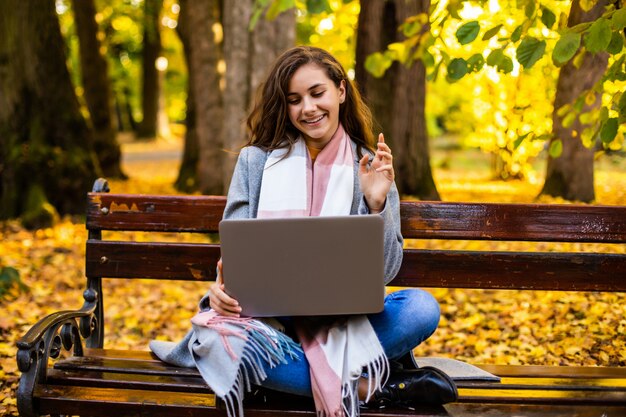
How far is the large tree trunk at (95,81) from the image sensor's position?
1405 centimetres

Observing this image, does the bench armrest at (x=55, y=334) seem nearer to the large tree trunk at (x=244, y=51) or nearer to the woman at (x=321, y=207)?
the woman at (x=321, y=207)

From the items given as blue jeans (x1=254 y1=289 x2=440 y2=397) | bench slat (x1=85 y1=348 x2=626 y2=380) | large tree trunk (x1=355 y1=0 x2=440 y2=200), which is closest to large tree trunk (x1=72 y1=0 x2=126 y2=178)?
large tree trunk (x1=355 y1=0 x2=440 y2=200)

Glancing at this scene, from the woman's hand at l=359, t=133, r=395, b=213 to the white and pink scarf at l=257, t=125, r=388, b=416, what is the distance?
13 cm

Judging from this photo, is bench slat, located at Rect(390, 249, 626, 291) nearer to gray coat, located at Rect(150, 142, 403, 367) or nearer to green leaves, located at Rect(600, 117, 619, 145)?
gray coat, located at Rect(150, 142, 403, 367)

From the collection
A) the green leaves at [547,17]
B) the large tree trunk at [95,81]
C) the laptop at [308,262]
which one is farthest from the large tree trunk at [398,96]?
the laptop at [308,262]

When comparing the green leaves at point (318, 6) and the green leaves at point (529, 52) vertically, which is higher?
the green leaves at point (318, 6)

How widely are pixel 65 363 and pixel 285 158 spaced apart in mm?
1282

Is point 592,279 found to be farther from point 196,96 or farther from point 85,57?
point 85,57

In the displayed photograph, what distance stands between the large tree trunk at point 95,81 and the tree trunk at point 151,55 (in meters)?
5.46

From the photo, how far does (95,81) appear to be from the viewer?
14656 mm

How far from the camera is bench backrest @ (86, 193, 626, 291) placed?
10.5 feet

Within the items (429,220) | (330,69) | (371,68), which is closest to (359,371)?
(429,220)

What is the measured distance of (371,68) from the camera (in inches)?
175

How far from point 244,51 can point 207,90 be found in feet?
14.9
